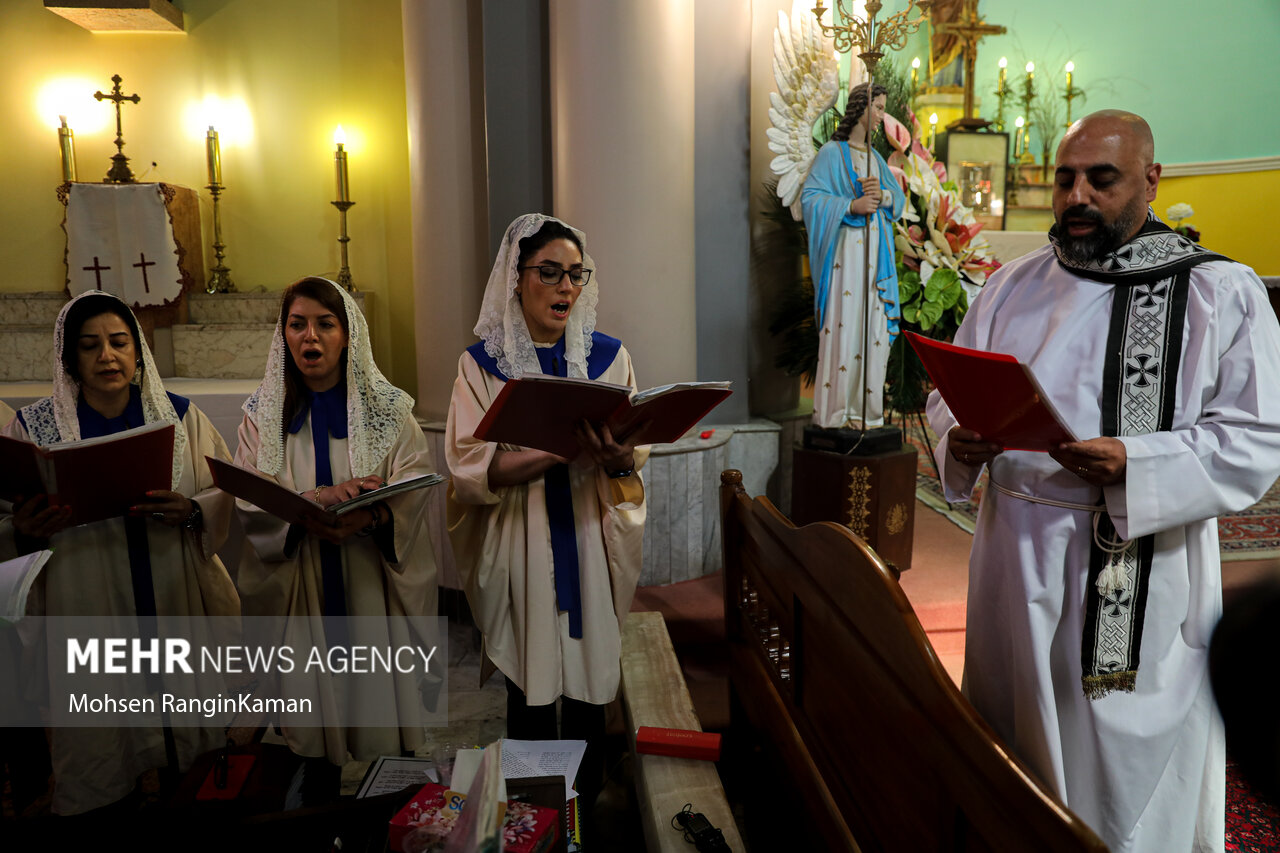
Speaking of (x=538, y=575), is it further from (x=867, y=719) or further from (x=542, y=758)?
(x=867, y=719)

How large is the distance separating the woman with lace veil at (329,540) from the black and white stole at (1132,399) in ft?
5.93

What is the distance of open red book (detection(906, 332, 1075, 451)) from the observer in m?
1.62

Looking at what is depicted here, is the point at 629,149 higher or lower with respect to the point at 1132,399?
higher

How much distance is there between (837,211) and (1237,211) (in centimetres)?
734

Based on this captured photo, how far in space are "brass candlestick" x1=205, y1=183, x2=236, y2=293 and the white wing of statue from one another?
385 cm

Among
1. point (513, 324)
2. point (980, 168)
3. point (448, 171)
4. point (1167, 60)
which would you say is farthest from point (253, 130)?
point (1167, 60)

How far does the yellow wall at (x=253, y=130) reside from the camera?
228 inches

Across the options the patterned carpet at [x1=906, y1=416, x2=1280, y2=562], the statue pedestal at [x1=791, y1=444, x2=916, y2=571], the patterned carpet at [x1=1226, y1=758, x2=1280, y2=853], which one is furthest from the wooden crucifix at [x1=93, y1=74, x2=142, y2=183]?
the patterned carpet at [x1=1226, y1=758, x2=1280, y2=853]

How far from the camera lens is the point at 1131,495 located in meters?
1.75

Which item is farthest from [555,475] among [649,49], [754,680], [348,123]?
[348,123]

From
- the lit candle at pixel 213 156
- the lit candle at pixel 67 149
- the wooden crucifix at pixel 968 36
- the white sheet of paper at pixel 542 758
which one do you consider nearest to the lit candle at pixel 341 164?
the lit candle at pixel 213 156

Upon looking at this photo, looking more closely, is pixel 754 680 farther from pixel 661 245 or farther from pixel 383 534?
pixel 661 245

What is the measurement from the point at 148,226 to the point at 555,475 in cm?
407

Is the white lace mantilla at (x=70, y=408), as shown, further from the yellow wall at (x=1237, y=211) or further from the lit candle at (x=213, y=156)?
the yellow wall at (x=1237, y=211)
